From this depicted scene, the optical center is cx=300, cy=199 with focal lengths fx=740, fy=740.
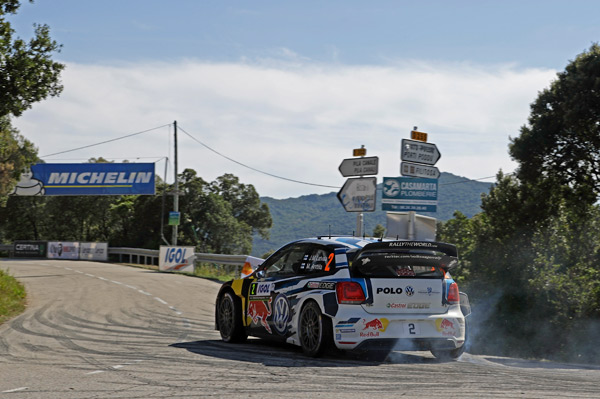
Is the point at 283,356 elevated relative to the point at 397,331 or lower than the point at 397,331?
lower

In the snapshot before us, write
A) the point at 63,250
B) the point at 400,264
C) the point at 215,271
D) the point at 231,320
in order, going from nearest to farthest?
the point at 400,264
the point at 231,320
the point at 215,271
the point at 63,250

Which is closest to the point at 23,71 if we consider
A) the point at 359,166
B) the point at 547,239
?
the point at 359,166

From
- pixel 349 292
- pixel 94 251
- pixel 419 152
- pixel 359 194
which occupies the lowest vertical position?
pixel 94 251

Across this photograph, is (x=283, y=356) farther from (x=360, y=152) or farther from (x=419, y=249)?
(x=360, y=152)

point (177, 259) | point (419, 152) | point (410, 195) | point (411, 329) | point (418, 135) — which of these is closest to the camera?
point (411, 329)

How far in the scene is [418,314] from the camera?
885cm

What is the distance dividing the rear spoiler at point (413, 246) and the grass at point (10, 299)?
833cm

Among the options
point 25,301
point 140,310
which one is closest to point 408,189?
point 140,310

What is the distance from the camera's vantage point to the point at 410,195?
1480 cm

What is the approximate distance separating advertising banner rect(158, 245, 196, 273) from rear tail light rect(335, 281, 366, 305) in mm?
25170

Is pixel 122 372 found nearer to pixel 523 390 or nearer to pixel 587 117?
pixel 523 390

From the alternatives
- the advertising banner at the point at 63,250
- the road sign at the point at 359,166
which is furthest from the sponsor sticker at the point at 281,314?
the advertising banner at the point at 63,250

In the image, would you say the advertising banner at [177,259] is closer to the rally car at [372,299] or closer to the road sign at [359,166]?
the road sign at [359,166]

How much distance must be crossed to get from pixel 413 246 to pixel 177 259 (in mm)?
25670
